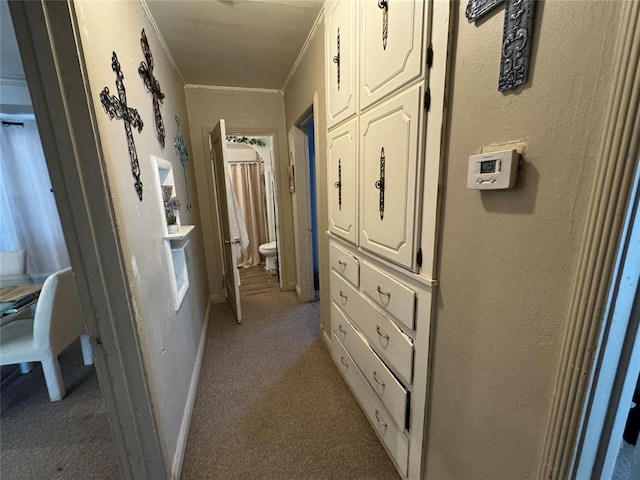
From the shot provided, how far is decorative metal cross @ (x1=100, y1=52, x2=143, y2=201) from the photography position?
958 millimetres

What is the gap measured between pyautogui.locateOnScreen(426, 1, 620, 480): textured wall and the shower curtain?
4.12 metres

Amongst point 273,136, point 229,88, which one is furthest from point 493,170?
point 229,88

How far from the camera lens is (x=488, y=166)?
70 centimetres

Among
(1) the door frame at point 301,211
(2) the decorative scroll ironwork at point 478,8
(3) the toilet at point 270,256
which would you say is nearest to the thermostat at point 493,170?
(2) the decorative scroll ironwork at point 478,8

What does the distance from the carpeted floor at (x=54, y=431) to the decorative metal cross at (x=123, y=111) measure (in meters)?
1.45

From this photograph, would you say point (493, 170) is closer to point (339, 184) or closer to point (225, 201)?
point (339, 184)

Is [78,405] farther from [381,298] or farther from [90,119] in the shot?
[381,298]

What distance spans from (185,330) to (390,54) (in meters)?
1.94

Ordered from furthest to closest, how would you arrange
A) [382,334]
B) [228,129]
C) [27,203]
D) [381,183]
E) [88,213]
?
[228,129] → [27,203] → [382,334] → [381,183] → [88,213]

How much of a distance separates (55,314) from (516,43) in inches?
105

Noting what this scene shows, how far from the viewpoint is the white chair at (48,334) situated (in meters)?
1.69

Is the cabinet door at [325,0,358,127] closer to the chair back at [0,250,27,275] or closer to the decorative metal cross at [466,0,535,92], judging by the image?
the decorative metal cross at [466,0,535,92]

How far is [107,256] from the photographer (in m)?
0.90

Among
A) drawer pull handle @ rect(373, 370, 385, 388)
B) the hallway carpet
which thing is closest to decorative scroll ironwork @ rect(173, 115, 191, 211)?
the hallway carpet
